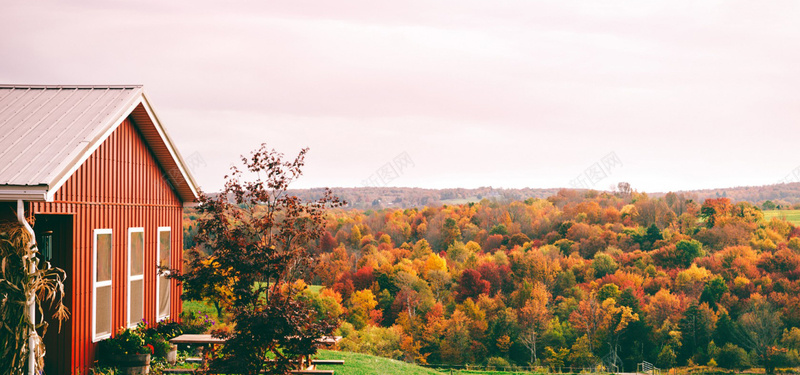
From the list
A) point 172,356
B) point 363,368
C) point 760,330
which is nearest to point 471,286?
point 760,330

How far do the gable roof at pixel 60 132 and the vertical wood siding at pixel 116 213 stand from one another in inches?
18.1

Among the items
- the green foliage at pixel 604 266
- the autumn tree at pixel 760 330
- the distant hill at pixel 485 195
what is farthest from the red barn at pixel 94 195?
the distant hill at pixel 485 195

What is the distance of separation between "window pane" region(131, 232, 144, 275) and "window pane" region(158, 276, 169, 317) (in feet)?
3.65

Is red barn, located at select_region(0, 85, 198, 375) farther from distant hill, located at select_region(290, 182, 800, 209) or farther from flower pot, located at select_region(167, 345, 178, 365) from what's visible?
distant hill, located at select_region(290, 182, 800, 209)

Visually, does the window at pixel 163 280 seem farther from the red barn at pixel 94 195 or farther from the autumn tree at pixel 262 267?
the autumn tree at pixel 262 267

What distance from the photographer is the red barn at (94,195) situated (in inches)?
413

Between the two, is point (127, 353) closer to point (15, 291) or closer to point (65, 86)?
point (15, 291)

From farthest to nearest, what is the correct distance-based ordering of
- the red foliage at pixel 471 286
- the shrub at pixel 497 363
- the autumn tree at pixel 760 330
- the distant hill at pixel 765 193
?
the distant hill at pixel 765 193, the red foliage at pixel 471 286, the autumn tree at pixel 760 330, the shrub at pixel 497 363

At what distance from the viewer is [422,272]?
86250mm

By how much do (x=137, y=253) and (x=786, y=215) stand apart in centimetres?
12271

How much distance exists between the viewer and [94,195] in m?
12.1

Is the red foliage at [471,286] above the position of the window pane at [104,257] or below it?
below

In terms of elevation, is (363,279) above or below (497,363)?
above

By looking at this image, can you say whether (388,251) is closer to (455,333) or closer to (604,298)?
(455,333)
